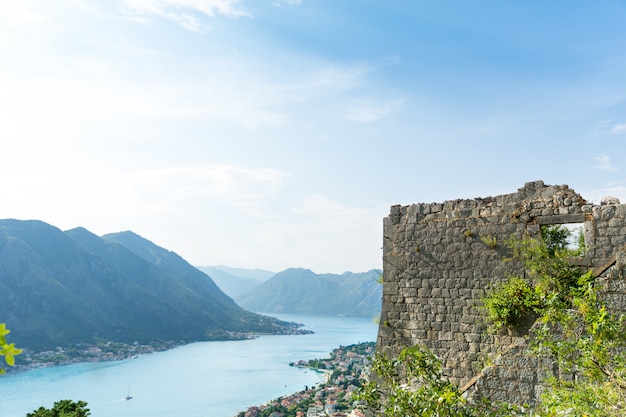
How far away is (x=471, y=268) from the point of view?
23.2ft

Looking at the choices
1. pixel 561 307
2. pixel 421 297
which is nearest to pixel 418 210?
pixel 421 297

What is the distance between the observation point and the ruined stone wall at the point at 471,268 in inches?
223

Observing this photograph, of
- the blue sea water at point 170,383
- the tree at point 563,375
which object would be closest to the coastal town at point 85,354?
the blue sea water at point 170,383

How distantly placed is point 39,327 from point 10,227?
4644 centimetres

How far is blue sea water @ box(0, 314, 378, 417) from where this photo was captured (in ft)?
178

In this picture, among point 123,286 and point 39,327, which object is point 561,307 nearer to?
point 39,327

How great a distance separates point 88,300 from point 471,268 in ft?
417

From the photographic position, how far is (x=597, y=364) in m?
3.88

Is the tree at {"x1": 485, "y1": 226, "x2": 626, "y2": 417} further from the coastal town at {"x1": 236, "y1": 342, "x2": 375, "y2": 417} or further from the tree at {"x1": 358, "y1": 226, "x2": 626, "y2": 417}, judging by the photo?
the coastal town at {"x1": 236, "y1": 342, "x2": 375, "y2": 417}

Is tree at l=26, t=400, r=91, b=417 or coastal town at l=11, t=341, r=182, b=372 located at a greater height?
tree at l=26, t=400, r=91, b=417

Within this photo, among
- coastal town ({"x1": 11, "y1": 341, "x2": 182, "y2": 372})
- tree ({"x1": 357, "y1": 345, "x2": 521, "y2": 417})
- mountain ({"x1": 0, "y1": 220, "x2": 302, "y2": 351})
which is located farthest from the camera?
mountain ({"x1": 0, "y1": 220, "x2": 302, "y2": 351})

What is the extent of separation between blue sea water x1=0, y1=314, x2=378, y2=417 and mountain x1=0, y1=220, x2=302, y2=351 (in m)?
18.6

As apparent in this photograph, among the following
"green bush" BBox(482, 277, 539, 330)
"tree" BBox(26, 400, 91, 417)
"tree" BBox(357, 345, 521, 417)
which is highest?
"green bush" BBox(482, 277, 539, 330)

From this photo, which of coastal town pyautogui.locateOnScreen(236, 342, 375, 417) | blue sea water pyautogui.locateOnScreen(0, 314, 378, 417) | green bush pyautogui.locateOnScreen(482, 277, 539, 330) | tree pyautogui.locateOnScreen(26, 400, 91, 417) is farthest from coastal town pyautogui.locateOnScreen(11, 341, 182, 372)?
green bush pyautogui.locateOnScreen(482, 277, 539, 330)
